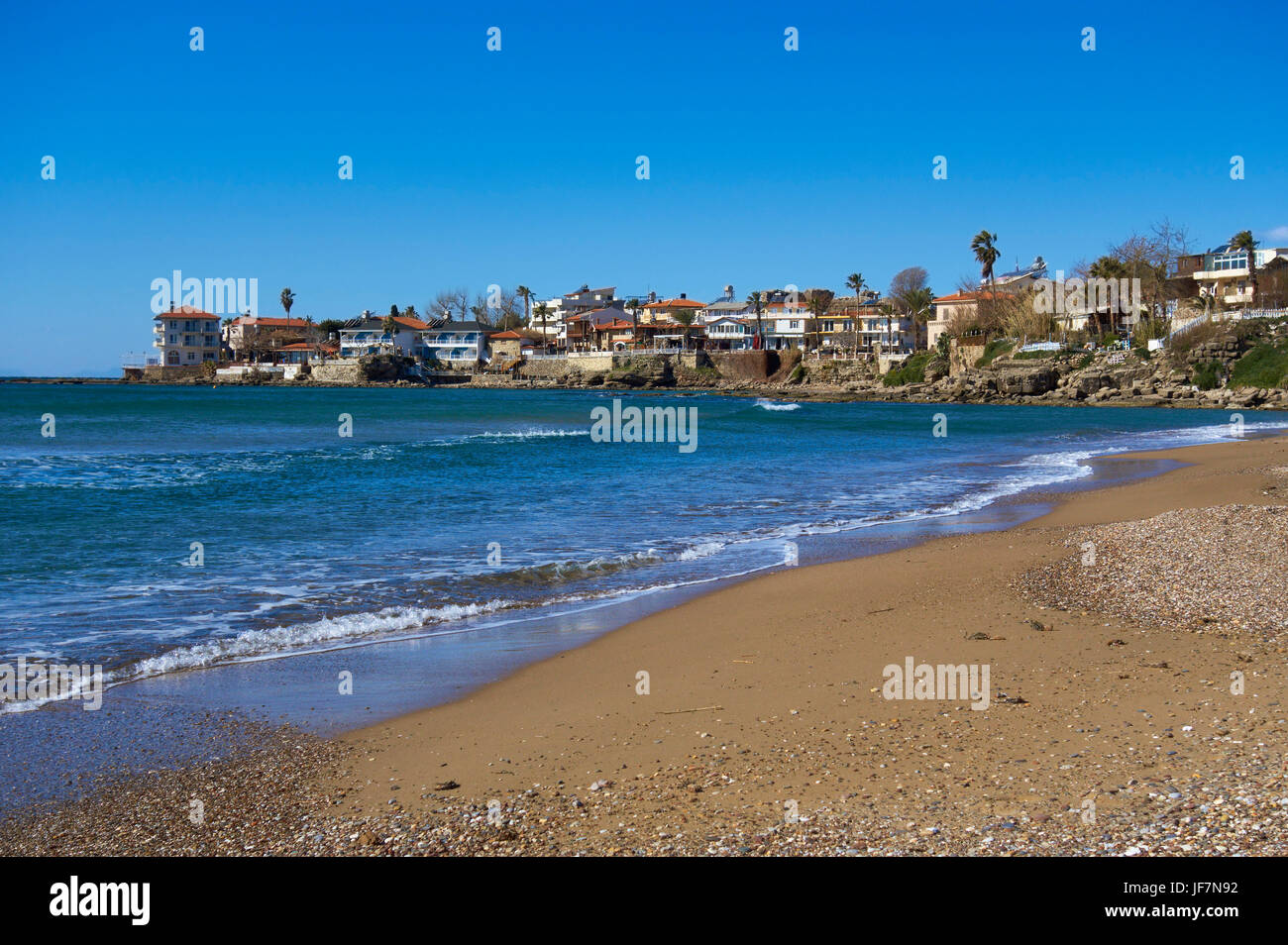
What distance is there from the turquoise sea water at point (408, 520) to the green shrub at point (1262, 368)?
855 inches

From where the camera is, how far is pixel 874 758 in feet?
20.3

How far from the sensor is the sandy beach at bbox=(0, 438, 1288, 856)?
5.10 metres

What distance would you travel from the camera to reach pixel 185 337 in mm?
152625

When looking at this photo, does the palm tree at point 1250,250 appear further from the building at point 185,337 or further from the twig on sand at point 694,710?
the building at point 185,337

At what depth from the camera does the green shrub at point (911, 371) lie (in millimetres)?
105750

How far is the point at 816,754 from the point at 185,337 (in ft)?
544

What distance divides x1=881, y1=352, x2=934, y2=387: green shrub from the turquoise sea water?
5478 centimetres

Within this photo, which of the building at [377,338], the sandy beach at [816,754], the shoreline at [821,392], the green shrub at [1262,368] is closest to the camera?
the sandy beach at [816,754]

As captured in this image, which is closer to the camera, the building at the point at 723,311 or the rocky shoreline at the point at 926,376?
the rocky shoreline at the point at 926,376

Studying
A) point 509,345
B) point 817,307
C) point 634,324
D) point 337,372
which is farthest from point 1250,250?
point 337,372

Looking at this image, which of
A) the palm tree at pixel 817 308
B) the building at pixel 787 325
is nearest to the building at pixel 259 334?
the building at pixel 787 325

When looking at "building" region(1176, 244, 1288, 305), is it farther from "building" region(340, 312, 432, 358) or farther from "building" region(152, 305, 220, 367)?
"building" region(152, 305, 220, 367)
